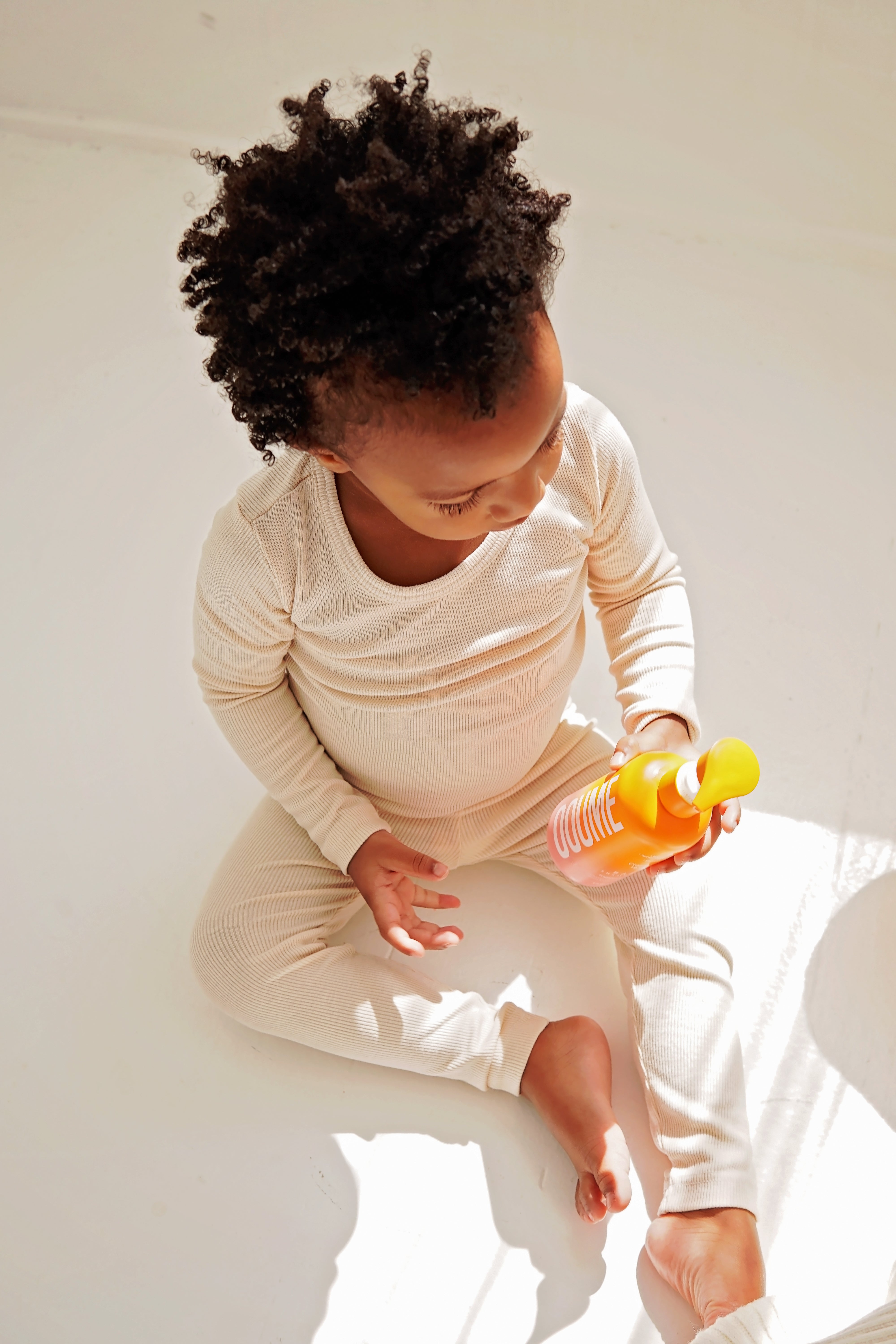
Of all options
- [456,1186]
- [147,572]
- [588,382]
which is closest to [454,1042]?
[456,1186]

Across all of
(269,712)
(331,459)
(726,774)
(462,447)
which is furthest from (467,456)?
(269,712)

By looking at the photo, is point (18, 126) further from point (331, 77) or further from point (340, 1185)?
point (340, 1185)

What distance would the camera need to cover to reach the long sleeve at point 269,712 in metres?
0.76

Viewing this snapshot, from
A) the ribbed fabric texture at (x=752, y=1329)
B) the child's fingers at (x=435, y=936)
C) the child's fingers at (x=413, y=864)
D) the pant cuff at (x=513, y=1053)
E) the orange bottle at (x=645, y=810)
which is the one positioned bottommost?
the ribbed fabric texture at (x=752, y=1329)

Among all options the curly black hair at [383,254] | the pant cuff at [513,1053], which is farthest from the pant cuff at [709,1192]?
the curly black hair at [383,254]

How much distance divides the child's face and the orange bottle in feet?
0.55

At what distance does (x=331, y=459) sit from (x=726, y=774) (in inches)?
11.0

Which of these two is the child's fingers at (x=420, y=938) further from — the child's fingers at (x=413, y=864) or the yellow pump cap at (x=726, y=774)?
the yellow pump cap at (x=726, y=774)

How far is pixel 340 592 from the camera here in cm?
73

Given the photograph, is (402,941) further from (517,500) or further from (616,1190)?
(517,500)

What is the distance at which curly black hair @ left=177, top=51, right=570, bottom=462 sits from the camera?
1.75ft

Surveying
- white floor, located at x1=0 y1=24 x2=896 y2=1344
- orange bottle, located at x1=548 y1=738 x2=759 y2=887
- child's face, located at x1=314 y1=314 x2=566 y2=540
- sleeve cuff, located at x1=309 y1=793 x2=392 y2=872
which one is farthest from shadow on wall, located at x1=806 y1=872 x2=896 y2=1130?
child's face, located at x1=314 y1=314 x2=566 y2=540

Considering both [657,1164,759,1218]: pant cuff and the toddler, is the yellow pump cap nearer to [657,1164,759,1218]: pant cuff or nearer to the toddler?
the toddler

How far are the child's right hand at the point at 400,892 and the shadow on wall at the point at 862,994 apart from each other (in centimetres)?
28
